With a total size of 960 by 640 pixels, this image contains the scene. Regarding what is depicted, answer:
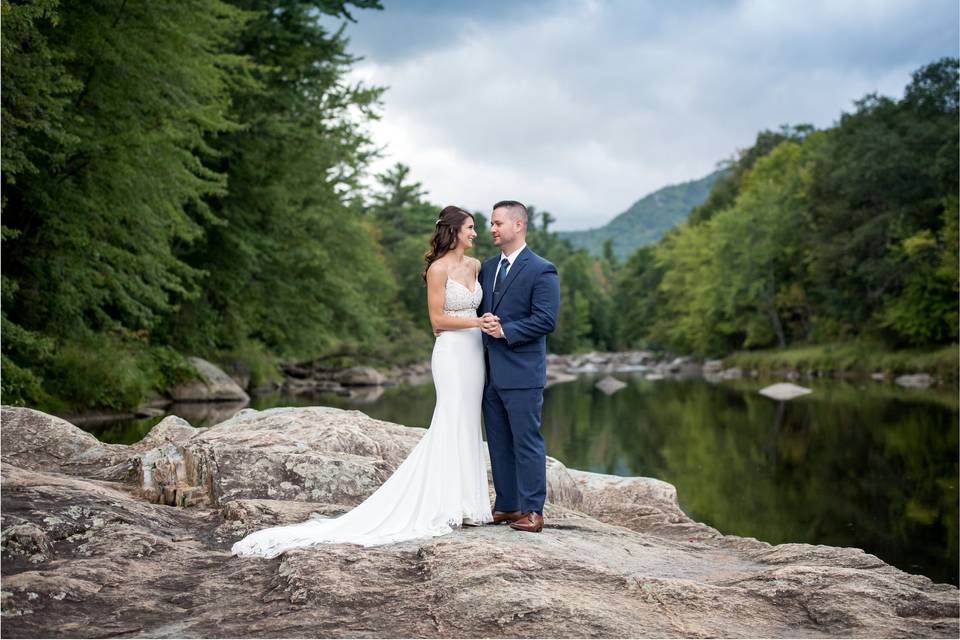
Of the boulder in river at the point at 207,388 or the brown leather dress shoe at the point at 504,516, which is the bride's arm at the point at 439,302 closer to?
the brown leather dress shoe at the point at 504,516

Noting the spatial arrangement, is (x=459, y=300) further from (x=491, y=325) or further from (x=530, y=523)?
(x=530, y=523)

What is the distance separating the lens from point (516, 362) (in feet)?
20.1

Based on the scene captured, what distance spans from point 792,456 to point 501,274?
12.4m

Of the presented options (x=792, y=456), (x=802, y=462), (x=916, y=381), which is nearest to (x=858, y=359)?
(x=916, y=381)

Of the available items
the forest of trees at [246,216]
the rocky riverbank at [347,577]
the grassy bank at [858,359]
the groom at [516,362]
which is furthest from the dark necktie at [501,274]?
the grassy bank at [858,359]

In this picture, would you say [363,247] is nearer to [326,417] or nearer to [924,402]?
[924,402]

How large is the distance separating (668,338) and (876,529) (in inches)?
2642

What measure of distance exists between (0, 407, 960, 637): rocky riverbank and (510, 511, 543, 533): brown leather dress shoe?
112 mm

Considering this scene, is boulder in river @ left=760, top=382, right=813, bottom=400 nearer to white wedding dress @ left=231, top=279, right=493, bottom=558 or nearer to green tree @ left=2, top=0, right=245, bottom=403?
green tree @ left=2, top=0, right=245, bottom=403

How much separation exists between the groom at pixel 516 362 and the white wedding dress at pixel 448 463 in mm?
113

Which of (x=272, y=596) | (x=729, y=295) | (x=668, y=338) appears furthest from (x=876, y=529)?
(x=668, y=338)

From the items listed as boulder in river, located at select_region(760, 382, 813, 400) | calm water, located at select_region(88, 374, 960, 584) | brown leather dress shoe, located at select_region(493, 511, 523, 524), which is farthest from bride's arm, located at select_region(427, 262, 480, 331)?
boulder in river, located at select_region(760, 382, 813, 400)

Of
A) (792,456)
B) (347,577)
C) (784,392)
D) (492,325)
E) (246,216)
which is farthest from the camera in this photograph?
(784,392)

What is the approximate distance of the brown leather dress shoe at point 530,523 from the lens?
5.94 meters
